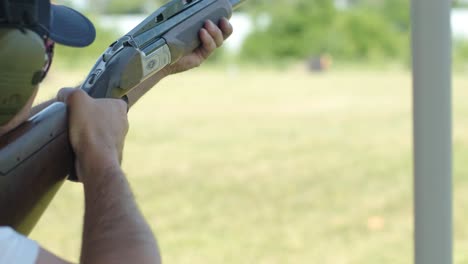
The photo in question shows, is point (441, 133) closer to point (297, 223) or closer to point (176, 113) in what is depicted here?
point (297, 223)

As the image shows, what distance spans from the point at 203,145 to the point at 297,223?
2606 millimetres

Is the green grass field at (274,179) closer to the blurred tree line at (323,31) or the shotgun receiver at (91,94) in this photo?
the shotgun receiver at (91,94)

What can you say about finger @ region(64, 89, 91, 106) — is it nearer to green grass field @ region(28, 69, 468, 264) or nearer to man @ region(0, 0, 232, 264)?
man @ region(0, 0, 232, 264)

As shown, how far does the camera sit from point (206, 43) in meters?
1.56

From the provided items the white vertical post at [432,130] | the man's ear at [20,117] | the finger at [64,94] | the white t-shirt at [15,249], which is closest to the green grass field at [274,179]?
the white vertical post at [432,130]

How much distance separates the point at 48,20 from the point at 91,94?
0.23m

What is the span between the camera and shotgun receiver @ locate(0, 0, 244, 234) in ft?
3.85

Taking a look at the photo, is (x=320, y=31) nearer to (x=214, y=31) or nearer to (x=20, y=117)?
(x=214, y=31)

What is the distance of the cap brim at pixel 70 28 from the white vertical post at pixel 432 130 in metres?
0.67

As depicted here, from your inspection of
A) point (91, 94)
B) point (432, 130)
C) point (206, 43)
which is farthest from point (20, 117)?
point (432, 130)

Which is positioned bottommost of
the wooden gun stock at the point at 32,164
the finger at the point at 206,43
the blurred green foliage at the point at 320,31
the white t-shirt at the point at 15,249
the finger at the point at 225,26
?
the white t-shirt at the point at 15,249

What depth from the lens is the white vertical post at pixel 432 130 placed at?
1636 mm

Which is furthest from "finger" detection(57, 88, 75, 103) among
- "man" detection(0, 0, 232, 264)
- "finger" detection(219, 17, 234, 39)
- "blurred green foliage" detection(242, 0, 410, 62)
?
"blurred green foliage" detection(242, 0, 410, 62)

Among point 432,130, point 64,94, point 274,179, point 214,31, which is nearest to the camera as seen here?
point 64,94
